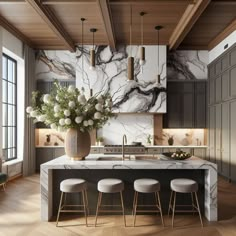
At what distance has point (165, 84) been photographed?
764 centimetres

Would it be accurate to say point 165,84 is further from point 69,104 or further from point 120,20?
point 69,104

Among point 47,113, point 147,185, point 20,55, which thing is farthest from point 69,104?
point 20,55

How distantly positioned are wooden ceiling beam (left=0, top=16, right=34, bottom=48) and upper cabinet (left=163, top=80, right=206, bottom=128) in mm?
4057

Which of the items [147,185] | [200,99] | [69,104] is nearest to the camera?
[147,185]

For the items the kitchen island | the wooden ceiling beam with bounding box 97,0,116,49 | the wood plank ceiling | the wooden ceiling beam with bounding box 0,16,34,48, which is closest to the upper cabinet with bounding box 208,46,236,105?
the wood plank ceiling

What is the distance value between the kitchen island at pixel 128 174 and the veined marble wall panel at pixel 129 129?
402 cm

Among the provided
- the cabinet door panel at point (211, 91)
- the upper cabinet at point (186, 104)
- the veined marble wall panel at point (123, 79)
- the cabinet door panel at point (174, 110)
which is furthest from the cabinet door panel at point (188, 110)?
the veined marble wall panel at point (123, 79)

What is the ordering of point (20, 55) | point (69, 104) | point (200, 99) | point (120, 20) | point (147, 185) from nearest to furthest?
point (147, 185) → point (69, 104) → point (120, 20) → point (20, 55) → point (200, 99)

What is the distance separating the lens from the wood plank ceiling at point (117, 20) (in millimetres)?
5000

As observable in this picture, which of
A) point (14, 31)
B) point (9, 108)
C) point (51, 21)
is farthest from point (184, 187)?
point (14, 31)

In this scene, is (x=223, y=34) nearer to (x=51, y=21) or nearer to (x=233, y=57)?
(x=233, y=57)

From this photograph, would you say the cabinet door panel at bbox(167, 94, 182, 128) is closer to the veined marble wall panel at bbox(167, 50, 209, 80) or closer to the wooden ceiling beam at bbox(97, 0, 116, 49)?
the veined marble wall panel at bbox(167, 50, 209, 80)

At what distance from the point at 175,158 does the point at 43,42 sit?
527 centimetres

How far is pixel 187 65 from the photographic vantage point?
8109mm
